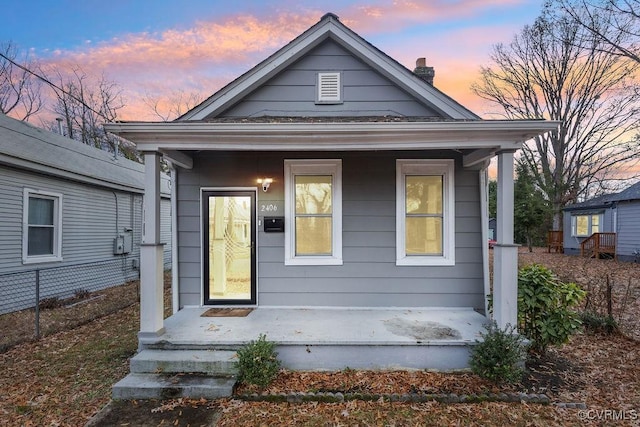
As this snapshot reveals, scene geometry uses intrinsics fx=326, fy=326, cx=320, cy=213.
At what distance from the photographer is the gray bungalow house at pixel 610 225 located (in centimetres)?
1438

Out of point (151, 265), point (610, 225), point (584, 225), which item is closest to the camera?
point (151, 265)

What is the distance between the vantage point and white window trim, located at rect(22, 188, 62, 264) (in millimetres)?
6832

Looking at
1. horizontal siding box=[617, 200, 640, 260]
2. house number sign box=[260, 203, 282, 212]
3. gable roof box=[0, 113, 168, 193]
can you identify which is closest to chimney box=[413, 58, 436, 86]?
house number sign box=[260, 203, 282, 212]

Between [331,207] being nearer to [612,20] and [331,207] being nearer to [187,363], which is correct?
[187,363]

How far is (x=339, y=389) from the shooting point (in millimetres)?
3516

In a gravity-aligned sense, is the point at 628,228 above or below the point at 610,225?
below

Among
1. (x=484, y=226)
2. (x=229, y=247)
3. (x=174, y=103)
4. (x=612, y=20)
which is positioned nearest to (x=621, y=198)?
(x=612, y=20)

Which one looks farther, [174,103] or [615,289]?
[174,103]

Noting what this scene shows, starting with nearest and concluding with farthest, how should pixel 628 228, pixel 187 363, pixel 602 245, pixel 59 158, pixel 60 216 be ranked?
1. pixel 187 363
2. pixel 59 158
3. pixel 60 216
4. pixel 628 228
5. pixel 602 245

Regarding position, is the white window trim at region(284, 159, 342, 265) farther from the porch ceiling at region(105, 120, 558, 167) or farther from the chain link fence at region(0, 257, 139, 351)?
the chain link fence at region(0, 257, 139, 351)

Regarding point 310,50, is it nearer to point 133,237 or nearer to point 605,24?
point 133,237

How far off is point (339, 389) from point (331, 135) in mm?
2954

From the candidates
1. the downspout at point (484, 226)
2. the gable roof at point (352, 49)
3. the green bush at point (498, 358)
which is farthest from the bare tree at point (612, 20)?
the green bush at point (498, 358)

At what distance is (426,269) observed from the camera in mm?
5297
